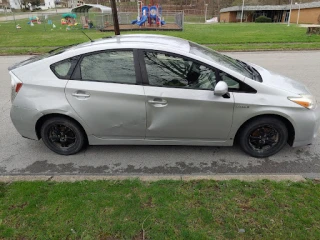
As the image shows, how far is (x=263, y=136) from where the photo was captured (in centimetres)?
338

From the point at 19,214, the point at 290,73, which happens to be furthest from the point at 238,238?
the point at 290,73

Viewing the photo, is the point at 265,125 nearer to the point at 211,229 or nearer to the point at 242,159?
the point at 242,159

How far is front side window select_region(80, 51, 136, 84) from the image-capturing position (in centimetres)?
322

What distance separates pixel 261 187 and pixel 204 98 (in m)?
1.20

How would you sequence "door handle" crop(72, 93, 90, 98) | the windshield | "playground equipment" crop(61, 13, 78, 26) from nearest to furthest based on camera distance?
"door handle" crop(72, 93, 90, 98) < the windshield < "playground equipment" crop(61, 13, 78, 26)

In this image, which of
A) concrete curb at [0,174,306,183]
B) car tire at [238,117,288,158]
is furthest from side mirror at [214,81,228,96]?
concrete curb at [0,174,306,183]

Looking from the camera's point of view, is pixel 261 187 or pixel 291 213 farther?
pixel 261 187

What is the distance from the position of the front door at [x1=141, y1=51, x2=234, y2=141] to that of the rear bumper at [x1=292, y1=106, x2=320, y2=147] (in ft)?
2.99

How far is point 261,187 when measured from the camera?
2.73m

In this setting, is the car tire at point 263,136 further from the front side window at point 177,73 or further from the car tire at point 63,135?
the car tire at point 63,135

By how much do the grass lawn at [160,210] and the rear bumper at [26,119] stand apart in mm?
866

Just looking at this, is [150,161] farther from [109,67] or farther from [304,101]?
[304,101]

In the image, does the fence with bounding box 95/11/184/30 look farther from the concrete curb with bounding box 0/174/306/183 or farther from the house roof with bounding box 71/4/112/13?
the concrete curb with bounding box 0/174/306/183

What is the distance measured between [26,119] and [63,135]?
0.52 m
